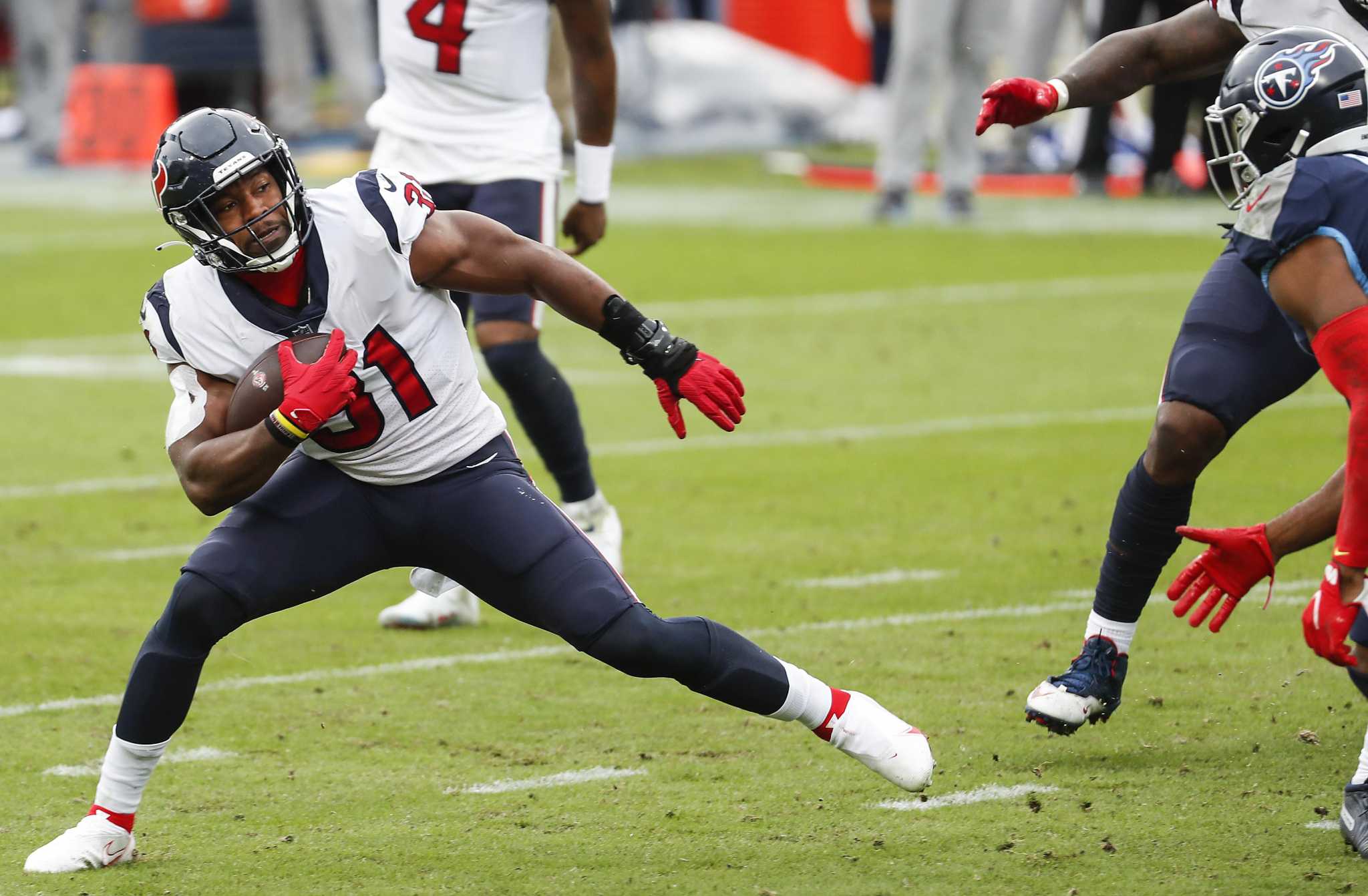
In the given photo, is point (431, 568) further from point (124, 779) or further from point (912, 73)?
point (912, 73)

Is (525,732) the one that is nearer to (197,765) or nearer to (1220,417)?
(197,765)

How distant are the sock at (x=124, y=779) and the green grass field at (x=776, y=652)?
0.13 metres

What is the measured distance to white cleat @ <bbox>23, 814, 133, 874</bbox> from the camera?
12.9 feet

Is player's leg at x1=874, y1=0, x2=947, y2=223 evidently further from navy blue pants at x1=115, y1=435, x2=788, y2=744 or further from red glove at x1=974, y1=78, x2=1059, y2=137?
navy blue pants at x1=115, y1=435, x2=788, y2=744

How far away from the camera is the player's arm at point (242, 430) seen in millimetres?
3731

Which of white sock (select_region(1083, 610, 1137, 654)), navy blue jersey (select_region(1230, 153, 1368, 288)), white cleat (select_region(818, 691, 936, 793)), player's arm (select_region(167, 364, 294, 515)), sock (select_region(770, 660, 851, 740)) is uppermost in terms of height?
navy blue jersey (select_region(1230, 153, 1368, 288))

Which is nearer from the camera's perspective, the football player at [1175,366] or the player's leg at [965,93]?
the football player at [1175,366]

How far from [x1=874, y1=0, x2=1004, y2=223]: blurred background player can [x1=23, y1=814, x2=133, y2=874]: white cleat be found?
10.9 metres

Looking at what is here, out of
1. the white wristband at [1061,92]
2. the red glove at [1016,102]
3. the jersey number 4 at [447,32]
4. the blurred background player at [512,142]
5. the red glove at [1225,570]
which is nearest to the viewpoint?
the red glove at [1225,570]

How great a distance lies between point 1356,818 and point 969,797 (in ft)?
2.48

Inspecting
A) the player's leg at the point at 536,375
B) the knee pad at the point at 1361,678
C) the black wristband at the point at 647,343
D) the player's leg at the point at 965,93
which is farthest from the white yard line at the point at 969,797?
the player's leg at the point at 965,93

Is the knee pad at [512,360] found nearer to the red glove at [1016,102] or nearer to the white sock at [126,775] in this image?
the red glove at [1016,102]

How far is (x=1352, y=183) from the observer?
12.7ft

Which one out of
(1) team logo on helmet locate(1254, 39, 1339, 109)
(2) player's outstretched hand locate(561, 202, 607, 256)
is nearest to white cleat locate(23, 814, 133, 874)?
(1) team logo on helmet locate(1254, 39, 1339, 109)
